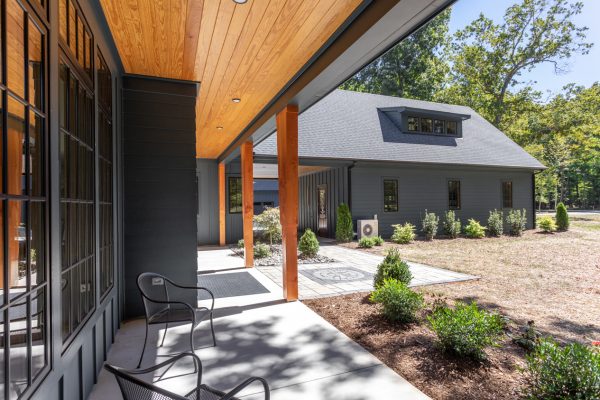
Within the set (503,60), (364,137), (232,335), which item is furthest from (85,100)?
(503,60)

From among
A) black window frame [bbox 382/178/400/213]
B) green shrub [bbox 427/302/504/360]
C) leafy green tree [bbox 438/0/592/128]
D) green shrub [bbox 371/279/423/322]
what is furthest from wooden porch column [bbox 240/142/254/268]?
leafy green tree [bbox 438/0/592/128]

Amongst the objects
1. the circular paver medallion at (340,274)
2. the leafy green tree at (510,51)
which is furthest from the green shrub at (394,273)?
the leafy green tree at (510,51)

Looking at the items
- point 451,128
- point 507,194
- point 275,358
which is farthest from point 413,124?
point 275,358

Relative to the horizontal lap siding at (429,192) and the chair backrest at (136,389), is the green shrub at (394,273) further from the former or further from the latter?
the horizontal lap siding at (429,192)

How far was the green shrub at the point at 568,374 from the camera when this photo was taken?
6.18ft

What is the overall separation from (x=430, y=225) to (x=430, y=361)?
979 centimetres

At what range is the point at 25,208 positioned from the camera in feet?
4.65

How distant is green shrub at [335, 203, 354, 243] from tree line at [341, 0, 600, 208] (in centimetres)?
1067

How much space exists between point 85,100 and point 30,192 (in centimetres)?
118

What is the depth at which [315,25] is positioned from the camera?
2.61 m

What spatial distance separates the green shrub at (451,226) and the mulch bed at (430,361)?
9.20m

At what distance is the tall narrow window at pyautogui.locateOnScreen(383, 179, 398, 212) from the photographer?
1234 cm

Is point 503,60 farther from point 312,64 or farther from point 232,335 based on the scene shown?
point 232,335

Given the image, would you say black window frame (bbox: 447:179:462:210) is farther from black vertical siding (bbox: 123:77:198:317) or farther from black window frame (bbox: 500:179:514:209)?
black vertical siding (bbox: 123:77:198:317)
